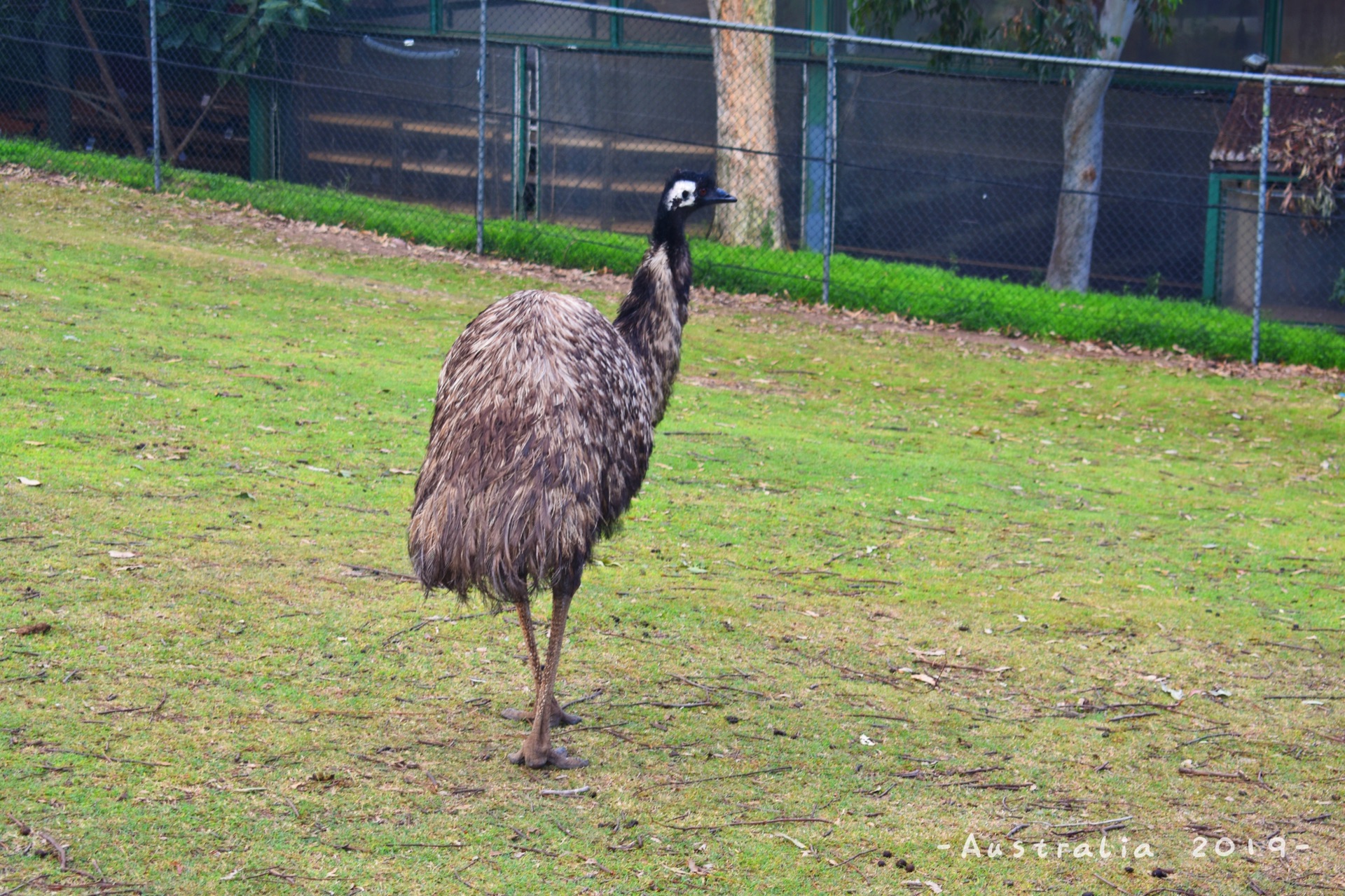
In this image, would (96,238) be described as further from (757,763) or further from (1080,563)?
(757,763)

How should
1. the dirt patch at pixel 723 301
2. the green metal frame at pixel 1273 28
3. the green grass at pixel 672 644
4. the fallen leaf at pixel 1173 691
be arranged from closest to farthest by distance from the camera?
the green grass at pixel 672 644 → the fallen leaf at pixel 1173 691 → the dirt patch at pixel 723 301 → the green metal frame at pixel 1273 28

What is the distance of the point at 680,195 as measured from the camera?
7.06 metres

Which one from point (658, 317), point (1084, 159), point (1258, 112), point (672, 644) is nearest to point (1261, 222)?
point (1084, 159)

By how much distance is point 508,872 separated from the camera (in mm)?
4109

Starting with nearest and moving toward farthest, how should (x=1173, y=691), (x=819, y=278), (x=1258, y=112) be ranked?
1. (x=1173, y=691)
2. (x=819, y=278)
3. (x=1258, y=112)

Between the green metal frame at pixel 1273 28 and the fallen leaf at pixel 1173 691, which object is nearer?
the fallen leaf at pixel 1173 691

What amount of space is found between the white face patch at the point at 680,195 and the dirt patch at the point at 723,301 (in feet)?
21.5

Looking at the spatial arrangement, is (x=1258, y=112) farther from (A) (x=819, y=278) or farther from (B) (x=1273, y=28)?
(A) (x=819, y=278)

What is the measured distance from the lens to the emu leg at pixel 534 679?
498 cm

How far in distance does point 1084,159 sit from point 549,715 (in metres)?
12.6

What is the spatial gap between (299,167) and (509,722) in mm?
12528

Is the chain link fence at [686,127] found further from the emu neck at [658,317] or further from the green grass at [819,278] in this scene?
the emu neck at [658,317]

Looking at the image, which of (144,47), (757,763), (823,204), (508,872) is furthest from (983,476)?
(144,47)

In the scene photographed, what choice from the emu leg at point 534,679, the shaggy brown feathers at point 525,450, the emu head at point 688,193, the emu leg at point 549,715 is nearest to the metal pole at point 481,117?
the emu head at point 688,193
